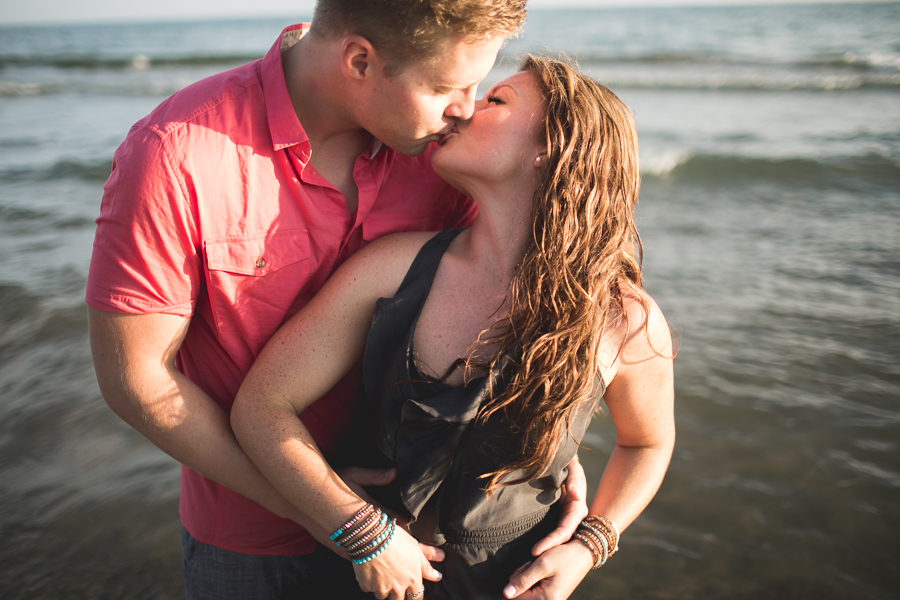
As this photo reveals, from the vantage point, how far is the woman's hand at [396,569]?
1.62m

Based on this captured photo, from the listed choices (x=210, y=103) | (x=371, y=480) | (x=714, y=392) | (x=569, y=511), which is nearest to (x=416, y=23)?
(x=210, y=103)

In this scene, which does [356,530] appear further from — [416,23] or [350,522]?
[416,23]

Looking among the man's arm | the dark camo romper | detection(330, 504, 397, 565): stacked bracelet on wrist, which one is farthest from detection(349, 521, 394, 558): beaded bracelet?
the man's arm

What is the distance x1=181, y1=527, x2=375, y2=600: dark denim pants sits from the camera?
1.93 meters

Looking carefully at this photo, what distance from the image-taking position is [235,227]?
158 centimetres

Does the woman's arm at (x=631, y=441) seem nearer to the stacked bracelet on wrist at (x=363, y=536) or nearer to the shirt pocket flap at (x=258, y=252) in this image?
the stacked bracelet on wrist at (x=363, y=536)

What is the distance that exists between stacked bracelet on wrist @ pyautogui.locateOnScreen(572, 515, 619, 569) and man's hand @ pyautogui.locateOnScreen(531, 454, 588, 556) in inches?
1.0

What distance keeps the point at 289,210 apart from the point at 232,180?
0.62 feet

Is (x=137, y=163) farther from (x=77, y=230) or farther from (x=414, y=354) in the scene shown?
(x=77, y=230)

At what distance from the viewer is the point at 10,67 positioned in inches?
848

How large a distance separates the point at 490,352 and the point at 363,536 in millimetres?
624

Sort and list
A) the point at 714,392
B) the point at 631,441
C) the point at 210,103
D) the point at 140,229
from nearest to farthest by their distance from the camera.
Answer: the point at 140,229 < the point at 210,103 < the point at 631,441 < the point at 714,392

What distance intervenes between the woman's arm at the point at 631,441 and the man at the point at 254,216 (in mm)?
105

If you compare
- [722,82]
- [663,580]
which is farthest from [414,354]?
[722,82]
